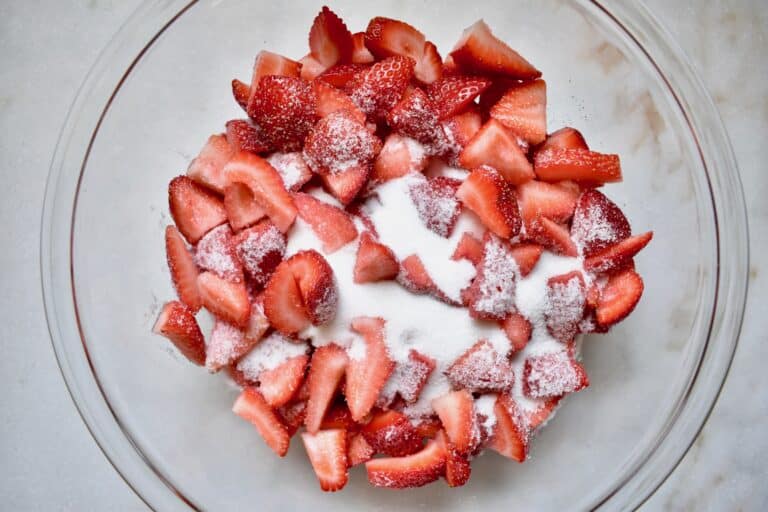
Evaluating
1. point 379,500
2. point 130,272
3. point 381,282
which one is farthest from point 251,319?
point 379,500

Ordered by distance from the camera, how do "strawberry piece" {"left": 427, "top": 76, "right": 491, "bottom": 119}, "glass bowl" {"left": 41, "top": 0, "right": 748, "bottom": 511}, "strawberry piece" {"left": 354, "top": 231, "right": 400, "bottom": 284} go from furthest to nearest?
1. "glass bowl" {"left": 41, "top": 0, "right": 748, "bottom": 511}
2. "strawberry piece" {"left": 427, "top": 76, "right": 491, "bottom": 119}
3. "strawberry piece" {"left": 354, "top": 231, "right": 400, "bottom": 284}

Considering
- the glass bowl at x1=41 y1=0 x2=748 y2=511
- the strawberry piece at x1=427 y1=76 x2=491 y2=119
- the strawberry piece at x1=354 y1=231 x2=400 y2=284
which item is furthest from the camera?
the glass bowl at x1=41 y1=0 x2=748 y2=511

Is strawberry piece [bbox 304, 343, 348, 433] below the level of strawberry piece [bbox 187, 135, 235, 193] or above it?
below

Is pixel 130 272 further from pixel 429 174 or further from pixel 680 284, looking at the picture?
pixel 680 284

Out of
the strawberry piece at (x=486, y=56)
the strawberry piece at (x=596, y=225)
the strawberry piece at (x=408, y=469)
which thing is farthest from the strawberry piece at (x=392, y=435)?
the strawberry piece at (x=486, y=56)

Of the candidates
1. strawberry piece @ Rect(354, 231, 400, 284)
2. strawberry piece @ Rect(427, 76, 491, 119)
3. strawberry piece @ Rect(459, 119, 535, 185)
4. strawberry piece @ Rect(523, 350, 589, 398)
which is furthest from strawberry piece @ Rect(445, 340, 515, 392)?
strawberry piece @ Rect(427, 76, 491, 119)

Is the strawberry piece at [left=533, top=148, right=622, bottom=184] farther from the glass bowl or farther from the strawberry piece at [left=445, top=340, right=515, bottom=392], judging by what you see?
the strawberry piece at [left=445, top=340, right=515, bottom=392]

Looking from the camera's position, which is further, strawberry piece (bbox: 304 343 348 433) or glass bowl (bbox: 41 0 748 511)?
glass bowl (bbox: 41 0 748 511)

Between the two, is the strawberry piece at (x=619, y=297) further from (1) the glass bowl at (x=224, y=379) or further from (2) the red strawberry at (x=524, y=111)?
(2) the red strawberry at (x=524, y=111)
